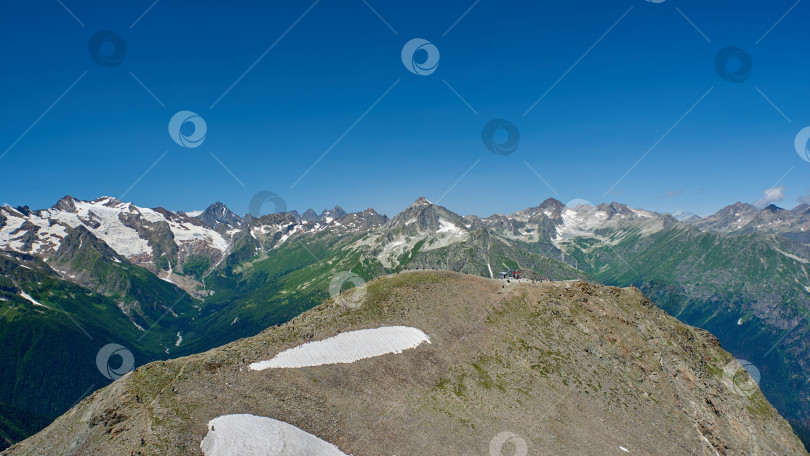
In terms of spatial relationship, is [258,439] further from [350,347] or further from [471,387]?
[471,387]

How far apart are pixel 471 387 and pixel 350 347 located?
24.9 m

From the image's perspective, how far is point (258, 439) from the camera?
47.3 m

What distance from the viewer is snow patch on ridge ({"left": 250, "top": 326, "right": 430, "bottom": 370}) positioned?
230 feet

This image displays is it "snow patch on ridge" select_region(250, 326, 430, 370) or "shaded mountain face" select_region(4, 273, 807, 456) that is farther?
"snow patch on ridge" select_region(250, 326, 430, 370)

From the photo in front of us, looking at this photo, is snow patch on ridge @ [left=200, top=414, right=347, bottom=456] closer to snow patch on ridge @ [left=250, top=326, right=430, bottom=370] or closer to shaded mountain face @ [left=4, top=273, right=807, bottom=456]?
shaded mountain face @ [left=4, top=273, right=807, bottom=456]

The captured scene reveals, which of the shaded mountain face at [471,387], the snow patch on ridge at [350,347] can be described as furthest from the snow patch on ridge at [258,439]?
the snow patch on ridge at [350,347]

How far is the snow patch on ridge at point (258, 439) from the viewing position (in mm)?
44969

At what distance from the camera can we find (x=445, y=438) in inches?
2403

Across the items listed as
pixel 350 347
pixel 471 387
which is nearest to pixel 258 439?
pixel 350 347

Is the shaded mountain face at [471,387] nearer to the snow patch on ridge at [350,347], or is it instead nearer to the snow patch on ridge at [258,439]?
the snow patch on ridge at [258,439]

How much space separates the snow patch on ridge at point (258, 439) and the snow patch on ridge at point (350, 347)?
1537 centimetres

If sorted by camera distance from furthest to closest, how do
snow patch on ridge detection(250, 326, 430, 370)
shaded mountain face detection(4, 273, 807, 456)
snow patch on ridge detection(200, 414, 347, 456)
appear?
1. snow patch on ridge detection(250, 326, 430, 370)
2. shaded mountain face detection(4, 273, 807, 456)
3. snow patch on ridge detection(200, 414, 347, 456)

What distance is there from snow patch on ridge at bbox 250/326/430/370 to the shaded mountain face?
1506 millimetres

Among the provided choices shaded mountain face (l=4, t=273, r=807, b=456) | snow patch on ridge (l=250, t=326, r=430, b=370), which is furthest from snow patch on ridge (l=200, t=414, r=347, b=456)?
snow patch on ridge (l=250, t=326, r=430, b=370)
